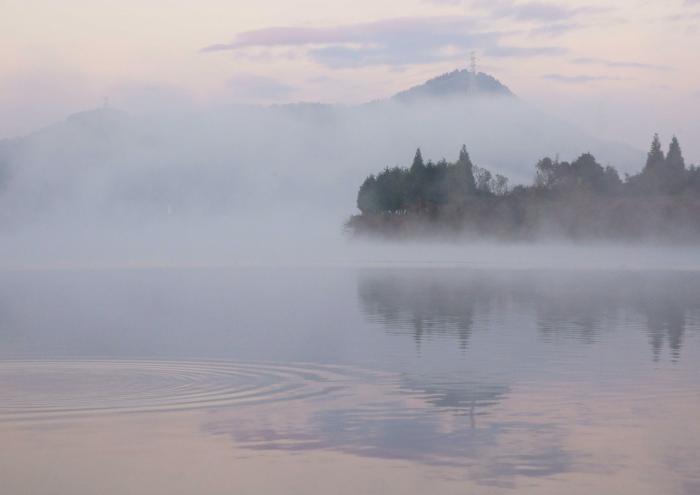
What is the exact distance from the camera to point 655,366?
21.1 m

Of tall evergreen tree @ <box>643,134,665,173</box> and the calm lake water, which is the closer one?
the calm lake water

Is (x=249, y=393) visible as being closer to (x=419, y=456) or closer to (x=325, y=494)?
(x=419, y=456)

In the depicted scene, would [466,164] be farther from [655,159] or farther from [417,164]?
[655,159]

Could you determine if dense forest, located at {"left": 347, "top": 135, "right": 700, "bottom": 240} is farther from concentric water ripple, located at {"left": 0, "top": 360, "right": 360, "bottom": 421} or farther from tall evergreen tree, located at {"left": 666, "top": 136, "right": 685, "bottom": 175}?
concentric water ripple, located at {"left": 0, "top": 360, "right": 360, "bottom": 421}

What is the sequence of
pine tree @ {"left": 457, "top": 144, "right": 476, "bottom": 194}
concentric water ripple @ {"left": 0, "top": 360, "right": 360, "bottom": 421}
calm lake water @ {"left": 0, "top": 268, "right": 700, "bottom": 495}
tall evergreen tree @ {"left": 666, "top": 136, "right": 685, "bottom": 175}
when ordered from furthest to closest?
pine tree @ {"left": 457, "top": 144, "right": 476, "bottom": 194}, tall evergreen tree @ {"left": 666, "top": 136, "right": 685, "bottom": 175}, concentric water ripple @ {"left": 0, "top": 360, "right": 360, "bottom": 421}, calm lake water @ {"left": 0, "top": 268, "right": 700, "bottom": 495}

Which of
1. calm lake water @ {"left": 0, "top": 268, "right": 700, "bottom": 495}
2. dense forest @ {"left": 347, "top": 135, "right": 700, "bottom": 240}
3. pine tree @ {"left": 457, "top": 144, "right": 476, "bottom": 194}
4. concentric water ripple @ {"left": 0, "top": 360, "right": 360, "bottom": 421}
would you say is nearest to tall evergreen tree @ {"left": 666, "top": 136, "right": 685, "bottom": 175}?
dense forest @ {"left": 347, "top": 135, "right": 700, "bottom": 240}

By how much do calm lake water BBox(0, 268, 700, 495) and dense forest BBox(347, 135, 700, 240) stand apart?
8285 centimetres

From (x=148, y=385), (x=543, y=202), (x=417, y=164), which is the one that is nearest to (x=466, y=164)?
(x=417, y=164)

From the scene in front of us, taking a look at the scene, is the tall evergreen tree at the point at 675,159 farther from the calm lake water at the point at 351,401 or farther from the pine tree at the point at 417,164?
the calm lake water at the point at 351,401

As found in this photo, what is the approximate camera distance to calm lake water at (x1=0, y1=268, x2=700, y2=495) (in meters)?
12.6

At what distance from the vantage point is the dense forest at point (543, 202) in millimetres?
116562

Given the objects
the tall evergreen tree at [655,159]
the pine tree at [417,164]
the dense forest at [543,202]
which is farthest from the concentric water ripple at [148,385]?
the pine tree at [417,164]

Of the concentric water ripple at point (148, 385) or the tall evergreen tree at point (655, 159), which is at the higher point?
the tall evergreen tree at point (655, 159)

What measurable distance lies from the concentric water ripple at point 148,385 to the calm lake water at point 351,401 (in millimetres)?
53
